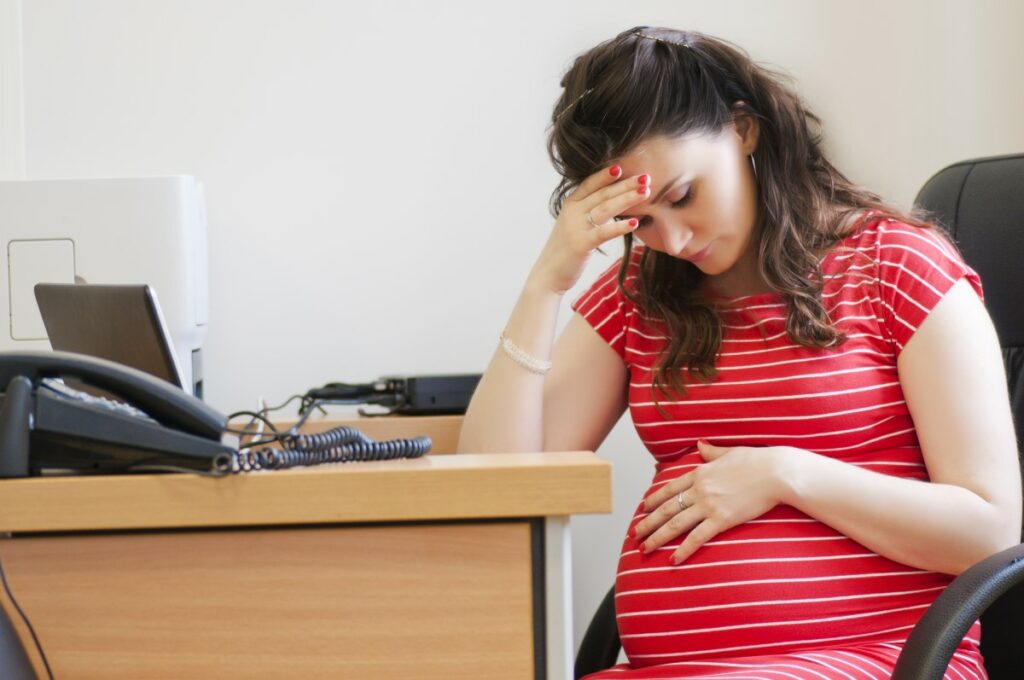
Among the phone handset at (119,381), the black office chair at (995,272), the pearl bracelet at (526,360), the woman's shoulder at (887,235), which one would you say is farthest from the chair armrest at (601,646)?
the phone handset at (119,381)

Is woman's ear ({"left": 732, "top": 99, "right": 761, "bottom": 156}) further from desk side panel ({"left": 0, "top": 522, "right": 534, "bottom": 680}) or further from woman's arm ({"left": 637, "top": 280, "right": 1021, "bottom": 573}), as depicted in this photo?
desk side panel ({"left": 0, "top": 522, "right": 534, "bottom": 680})

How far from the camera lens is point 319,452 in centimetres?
82

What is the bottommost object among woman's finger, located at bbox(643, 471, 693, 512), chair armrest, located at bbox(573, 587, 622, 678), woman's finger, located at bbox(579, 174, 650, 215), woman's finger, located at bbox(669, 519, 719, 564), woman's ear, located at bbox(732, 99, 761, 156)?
chair armrest, located at bbox(573, 587, 622, 678)

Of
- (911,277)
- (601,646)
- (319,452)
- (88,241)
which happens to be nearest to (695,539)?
(601,646)

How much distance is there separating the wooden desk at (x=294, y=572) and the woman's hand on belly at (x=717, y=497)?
475 mm

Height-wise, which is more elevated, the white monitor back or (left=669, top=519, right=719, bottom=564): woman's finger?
the white monitor back

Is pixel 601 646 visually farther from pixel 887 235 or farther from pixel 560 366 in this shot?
pixel 887 235

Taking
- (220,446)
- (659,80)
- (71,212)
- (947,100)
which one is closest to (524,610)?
(220,446)

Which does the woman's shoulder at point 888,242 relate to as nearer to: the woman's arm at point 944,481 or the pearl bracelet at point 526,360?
the woman's arm at point 944,481

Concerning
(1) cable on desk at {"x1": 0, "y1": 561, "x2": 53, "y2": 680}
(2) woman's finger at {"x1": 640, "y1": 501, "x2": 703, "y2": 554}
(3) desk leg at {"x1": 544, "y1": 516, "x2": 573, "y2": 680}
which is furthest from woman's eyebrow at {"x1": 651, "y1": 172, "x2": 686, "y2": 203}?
(1) cable on desk at {"x1": 0, "y1": 561, "x2": 53, "y2": 680}

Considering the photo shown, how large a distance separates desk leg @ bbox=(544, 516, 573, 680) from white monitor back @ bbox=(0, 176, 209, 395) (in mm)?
1152

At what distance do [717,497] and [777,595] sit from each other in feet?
0.39

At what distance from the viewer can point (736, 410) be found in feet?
4.16

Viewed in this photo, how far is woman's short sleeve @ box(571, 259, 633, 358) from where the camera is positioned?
143 cm
